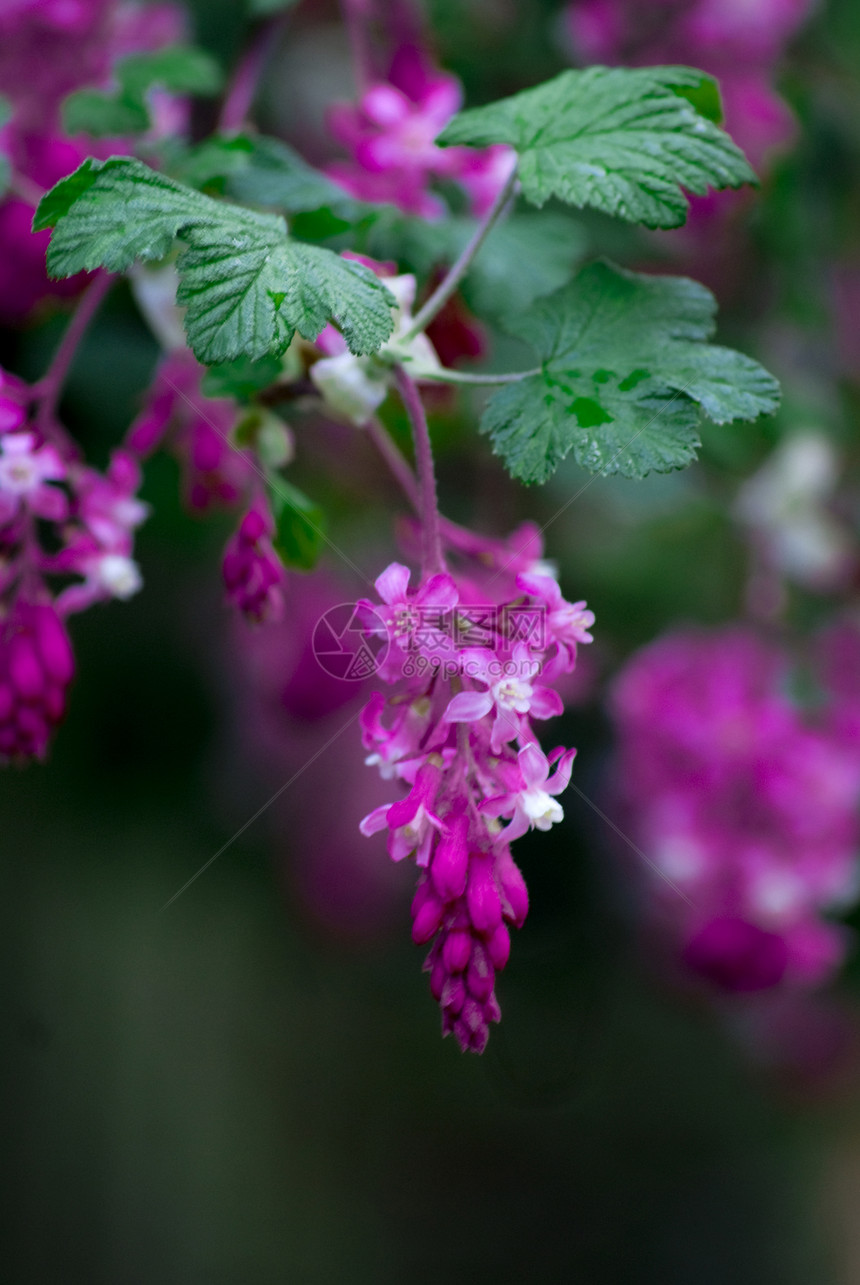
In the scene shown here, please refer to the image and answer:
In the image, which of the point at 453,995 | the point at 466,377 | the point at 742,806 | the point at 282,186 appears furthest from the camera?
the point at 742,806

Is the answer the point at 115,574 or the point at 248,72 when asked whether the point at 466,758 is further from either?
the point at 248,72

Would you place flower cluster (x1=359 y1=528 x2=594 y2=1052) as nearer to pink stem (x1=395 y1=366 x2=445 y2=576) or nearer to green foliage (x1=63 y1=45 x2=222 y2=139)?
pink stem (x1=395 y1=366 x2=445 y2=576)

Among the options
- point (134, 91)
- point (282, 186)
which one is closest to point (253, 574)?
point (282, 186)

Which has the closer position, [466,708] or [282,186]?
[466,708]

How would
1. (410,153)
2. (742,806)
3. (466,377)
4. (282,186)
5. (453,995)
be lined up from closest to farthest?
(453,995) < (466,377) < (282,186) < (410,153) < (742,806)

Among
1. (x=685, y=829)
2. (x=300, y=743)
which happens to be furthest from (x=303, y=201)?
(x=300, y=743)

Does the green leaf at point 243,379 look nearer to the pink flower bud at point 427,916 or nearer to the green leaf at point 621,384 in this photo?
the green leaf at point 621,384

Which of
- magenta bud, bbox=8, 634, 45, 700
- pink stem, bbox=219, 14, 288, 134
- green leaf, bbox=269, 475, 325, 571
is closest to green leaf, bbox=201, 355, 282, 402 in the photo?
green leaf, bbox=269, 475, 325, 571

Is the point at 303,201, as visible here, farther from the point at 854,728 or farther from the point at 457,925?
the point at 854,728
